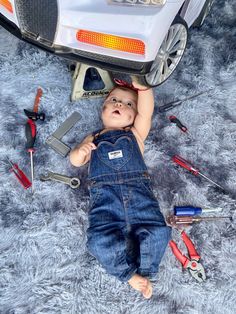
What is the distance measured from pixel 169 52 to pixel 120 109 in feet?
1.21

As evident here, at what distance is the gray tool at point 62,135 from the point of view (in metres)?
2.23

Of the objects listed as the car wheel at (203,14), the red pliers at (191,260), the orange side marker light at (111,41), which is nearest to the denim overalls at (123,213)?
the red pliers at (191,260)

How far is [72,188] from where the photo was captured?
2.16 m

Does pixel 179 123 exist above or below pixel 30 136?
above

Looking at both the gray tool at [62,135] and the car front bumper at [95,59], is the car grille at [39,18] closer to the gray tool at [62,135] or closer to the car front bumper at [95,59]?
the car front bumper at [95,59]

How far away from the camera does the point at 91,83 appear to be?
234cm

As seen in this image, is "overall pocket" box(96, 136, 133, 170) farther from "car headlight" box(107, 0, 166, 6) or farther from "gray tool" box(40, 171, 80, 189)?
"car headlight" box(107, 0, 166, 6)

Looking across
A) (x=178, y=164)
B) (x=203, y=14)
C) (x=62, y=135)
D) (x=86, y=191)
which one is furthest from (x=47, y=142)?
(x=203, y=14)

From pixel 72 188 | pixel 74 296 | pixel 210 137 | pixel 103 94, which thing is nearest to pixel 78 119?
pixel 103 94

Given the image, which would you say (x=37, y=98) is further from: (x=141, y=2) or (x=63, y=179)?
(x=141, y=2)

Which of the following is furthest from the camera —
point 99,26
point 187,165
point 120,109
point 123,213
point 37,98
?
point 37,98

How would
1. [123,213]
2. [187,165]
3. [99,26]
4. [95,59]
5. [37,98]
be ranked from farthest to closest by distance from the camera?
[37,98]
[187,165]
[123,213]
[95,59]
[99,26]

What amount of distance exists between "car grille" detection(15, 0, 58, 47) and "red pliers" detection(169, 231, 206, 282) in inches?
44.5

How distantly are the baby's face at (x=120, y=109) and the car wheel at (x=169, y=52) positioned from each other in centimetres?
17
